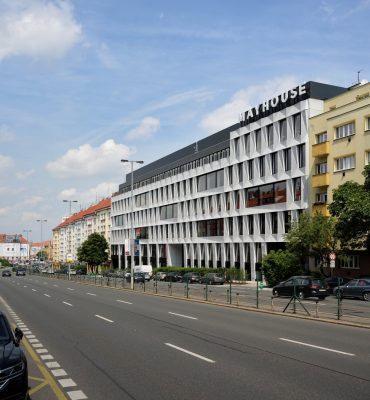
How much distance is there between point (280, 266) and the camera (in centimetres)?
4744

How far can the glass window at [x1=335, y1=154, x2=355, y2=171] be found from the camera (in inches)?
1832

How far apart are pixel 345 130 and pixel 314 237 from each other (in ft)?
37.5

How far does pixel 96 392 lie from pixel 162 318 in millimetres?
11554

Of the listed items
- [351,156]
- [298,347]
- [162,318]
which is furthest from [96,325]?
[351,156]

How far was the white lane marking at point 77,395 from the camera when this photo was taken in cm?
785

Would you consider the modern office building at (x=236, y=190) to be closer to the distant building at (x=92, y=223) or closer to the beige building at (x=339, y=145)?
the beige building at (x=339, y=145)

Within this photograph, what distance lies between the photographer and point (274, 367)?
10016 mm

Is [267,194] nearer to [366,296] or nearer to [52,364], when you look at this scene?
[366,296]

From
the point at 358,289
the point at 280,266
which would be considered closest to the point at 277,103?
the point at 280,266

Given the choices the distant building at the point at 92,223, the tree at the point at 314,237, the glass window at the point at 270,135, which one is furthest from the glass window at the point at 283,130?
the distant building at the point at 92,223

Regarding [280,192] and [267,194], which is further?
[267,194]

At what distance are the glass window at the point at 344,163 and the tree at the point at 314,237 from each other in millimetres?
5670

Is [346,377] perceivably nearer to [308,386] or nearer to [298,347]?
[308,386]

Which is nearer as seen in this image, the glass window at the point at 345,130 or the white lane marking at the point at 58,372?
the white lane marking at the point at 58,372
